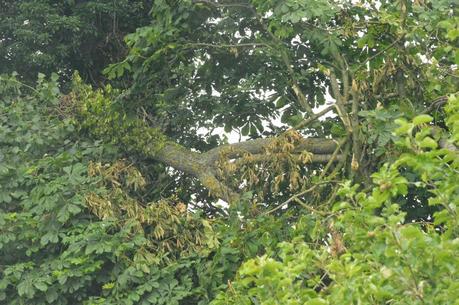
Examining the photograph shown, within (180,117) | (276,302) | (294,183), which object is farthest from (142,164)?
(276,302)

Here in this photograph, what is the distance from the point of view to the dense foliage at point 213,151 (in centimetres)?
842

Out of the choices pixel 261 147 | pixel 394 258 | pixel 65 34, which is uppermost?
pixel 394 258

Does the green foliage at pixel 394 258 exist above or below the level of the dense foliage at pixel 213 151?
above

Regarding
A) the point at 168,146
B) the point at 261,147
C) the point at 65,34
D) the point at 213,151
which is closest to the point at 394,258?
the point at 261,147

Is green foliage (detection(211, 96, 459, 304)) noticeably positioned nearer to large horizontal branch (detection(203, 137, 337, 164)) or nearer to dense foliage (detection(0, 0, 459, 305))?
dense foliage (detection(0, 0, 459, 305))

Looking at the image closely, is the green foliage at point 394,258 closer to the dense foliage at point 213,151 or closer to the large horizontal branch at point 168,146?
the dense foliage at point 213,151

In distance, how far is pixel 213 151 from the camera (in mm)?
9703

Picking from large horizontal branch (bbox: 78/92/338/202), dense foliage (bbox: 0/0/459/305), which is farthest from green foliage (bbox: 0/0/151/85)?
large horizontal branch (bbox: 78/92/338/202)

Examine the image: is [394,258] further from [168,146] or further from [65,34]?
[65,34]

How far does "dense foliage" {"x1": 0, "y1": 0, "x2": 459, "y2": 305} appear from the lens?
8422 mm

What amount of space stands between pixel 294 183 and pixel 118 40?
3952 mm

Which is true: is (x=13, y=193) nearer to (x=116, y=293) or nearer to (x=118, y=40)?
(x=116, y=293)

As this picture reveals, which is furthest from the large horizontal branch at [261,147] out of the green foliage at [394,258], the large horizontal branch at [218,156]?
the green foliage at [394,258]

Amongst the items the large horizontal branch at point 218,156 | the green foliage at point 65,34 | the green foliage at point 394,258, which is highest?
the green foliage at point 394,258
